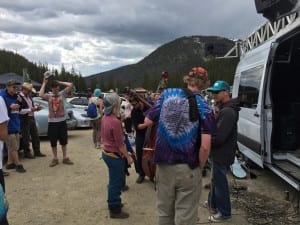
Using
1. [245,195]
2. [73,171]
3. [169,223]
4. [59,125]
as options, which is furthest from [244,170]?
[169,223]

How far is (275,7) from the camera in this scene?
430 cm

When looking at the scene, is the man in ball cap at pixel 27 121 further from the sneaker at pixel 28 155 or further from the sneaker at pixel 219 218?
the sneaker at pixel 219 218

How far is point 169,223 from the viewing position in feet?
11.0

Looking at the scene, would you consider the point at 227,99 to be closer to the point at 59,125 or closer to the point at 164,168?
the point at 164,168

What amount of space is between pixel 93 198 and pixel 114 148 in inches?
51.6

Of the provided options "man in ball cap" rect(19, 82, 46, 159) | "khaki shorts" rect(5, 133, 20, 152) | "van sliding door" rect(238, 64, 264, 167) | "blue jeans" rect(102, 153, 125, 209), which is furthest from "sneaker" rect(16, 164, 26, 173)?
"van sliding door" rect(238, 64, 264, 167)

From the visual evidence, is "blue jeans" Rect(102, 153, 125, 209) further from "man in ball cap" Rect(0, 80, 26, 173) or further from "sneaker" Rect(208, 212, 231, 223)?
"man in ball cap" Rect(0, 80, 26, 173)

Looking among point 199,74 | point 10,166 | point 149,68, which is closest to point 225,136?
point 199,74

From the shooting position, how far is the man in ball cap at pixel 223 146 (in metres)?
4.52

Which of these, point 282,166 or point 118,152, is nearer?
point 118,152

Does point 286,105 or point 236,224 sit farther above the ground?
point 286,105

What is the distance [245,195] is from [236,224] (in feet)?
4.61

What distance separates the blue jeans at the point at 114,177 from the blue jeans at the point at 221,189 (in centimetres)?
122

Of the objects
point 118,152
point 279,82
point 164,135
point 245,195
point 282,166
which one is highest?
point 279,82
